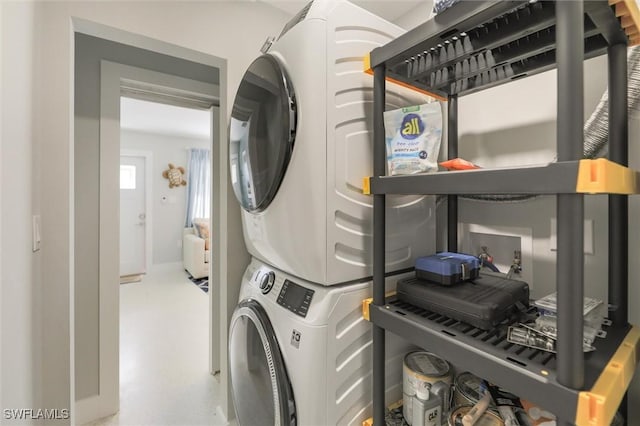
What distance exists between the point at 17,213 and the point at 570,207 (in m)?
1.34

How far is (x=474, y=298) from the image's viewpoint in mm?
739

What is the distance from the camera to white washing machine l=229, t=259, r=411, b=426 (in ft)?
2.74

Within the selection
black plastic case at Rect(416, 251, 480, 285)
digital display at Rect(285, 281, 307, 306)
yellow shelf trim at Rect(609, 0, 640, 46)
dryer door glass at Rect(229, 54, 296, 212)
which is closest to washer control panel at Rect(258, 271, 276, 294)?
digital display at Rect(285, 281, 307, 306)

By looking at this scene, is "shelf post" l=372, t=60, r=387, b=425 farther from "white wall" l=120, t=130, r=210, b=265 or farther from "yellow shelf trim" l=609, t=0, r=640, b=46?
"white wall" l=120, t=130, r=210, b=265

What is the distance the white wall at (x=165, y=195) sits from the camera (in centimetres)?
510

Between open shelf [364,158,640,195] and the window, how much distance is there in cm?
554

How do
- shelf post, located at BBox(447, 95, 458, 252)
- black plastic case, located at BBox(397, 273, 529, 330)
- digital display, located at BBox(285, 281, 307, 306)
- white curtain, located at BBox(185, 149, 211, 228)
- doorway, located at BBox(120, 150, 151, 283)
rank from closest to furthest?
black plastic case, located at BBox(397, 273, 529, 330)
digital display, located at BBox(285, 281, 307, 306)
shelf post, located at BBox(447, 95, 458, 252)
doorway, located at BBox(120, 150, 151, 283)
white curtain, located at BBox(185, 149, 211, 228)

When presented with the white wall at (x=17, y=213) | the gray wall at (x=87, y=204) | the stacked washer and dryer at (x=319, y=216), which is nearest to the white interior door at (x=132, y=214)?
the gray wall at (x=87, y=204)

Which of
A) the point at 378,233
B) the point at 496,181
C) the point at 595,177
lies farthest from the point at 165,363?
the point at 595,177

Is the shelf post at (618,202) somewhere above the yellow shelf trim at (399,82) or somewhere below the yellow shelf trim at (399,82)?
below

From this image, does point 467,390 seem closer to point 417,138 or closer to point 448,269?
point 448,269

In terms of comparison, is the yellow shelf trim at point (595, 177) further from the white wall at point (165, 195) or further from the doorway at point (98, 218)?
the white wall at point (165, 195)

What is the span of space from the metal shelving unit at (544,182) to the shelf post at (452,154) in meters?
0.16

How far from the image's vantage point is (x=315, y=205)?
84 centimetres
